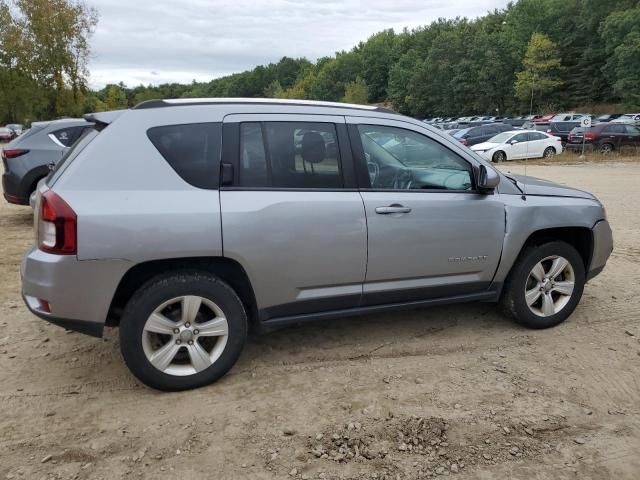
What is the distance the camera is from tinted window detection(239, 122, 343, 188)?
3473mm

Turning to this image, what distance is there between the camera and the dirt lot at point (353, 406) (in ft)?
9.11

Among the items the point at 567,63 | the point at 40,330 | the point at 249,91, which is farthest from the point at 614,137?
the point at 249,91

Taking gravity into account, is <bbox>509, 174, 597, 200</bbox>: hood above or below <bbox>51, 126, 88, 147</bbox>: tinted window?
below

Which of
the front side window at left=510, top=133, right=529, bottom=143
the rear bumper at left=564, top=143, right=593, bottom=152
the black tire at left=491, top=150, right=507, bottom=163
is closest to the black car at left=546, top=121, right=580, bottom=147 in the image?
the rear bumper at left=564, top=143, right=593, bottom=152

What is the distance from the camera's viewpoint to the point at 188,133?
3.38 meters

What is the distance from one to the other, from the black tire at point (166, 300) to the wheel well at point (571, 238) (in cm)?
239

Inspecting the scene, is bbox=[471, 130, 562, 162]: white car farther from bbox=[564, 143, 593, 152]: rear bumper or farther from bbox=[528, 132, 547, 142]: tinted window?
bbox=[564, 143, 593, 152]: rear bumper

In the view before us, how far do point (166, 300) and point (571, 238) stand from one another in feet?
11.1

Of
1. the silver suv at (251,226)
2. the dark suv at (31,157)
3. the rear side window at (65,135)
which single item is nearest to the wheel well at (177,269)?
the silver suv at (251,226)

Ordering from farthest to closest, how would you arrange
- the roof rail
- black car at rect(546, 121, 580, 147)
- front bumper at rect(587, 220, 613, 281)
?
black car at rect(546, 121, 580, 147), front bumper at rect(587, 220, 613, 281), the roof rail

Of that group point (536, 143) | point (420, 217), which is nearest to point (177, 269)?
point (420, 217)

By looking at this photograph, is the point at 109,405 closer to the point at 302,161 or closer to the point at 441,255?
A: the point at 302,161

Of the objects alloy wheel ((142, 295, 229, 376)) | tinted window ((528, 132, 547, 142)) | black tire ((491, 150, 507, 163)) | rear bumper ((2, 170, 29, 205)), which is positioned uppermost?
tinted window ((528, 132, 547, 142))

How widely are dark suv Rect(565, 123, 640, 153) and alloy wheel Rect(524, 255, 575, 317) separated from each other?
72.4 feet
